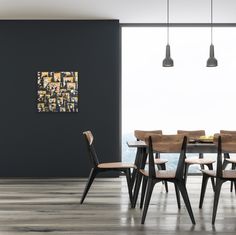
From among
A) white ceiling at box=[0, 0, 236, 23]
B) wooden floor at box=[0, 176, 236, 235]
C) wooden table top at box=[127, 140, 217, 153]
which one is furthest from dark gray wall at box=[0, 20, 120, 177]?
wooden table top at box=[127, 140, 217, 153]

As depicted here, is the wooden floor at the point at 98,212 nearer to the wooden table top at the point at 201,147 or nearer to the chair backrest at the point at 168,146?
the chair backrest at the point at 168,146

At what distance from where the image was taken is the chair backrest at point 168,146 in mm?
3756

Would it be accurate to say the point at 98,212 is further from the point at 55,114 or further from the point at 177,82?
the point at 177,82

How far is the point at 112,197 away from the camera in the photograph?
4.95 meters

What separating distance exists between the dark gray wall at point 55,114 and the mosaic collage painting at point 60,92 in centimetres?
8

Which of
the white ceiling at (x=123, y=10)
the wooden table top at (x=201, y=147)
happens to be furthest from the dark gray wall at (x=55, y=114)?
the wooden table top at (x=201, y=147)

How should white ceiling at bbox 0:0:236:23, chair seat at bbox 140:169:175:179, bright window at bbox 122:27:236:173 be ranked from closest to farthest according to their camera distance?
chair seat at bbox 140:169:175:179 → white ceiling at bbox 0:0:236:23 → bright window at bbox 122:27:236:173

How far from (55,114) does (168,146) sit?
10.5 feet

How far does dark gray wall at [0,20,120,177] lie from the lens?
21.6ft

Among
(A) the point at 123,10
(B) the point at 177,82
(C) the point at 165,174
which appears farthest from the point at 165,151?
(B) the point at 177,82

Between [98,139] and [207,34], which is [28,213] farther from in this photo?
[207,34]

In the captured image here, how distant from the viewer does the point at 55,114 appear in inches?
260

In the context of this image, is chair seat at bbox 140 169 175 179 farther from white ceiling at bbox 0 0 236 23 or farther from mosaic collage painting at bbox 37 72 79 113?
mosaic collage painting at bbox 37 72 79 113

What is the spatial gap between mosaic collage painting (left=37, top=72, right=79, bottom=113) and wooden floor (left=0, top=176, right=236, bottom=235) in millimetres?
1352
